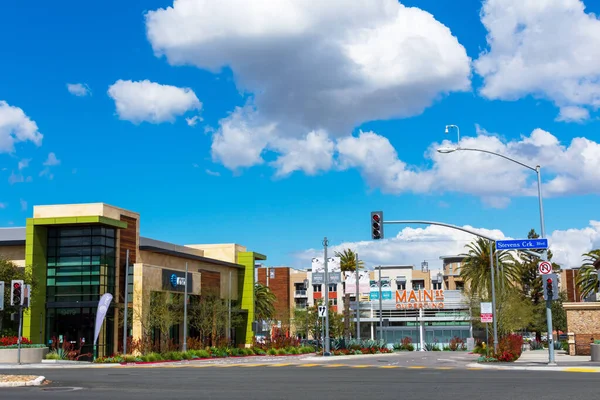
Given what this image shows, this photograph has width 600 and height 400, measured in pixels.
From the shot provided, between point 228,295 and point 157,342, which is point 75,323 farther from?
point 228,295

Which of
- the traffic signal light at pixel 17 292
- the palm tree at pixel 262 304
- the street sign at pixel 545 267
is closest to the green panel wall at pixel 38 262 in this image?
the traffic signal light at pixel 17 292

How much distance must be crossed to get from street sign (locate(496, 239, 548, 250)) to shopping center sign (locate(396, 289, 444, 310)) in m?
68.9

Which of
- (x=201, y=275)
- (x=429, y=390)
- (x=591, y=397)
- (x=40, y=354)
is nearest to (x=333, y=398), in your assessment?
(x=429, y=390)

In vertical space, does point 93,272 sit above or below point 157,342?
above

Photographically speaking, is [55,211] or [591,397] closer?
[591,397]

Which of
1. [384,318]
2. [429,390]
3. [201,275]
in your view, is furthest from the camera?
[384,318]

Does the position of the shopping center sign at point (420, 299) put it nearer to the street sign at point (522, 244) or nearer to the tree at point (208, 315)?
the tree at point (208, 315)

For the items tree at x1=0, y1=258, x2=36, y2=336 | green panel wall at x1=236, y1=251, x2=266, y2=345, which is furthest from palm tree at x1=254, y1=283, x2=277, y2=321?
tree at x1=0, y1=258, x2=36, y2=336

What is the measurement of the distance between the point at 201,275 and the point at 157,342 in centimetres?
1141

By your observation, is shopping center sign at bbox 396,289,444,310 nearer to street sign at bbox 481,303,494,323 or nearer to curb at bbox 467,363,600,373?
street sign at bbox 481,303,494,323

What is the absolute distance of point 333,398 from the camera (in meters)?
17.0

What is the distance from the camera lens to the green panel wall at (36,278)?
53969 millimetres

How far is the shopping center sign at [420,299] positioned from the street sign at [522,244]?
68.9 meters

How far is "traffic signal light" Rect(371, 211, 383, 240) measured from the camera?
34188 mm
